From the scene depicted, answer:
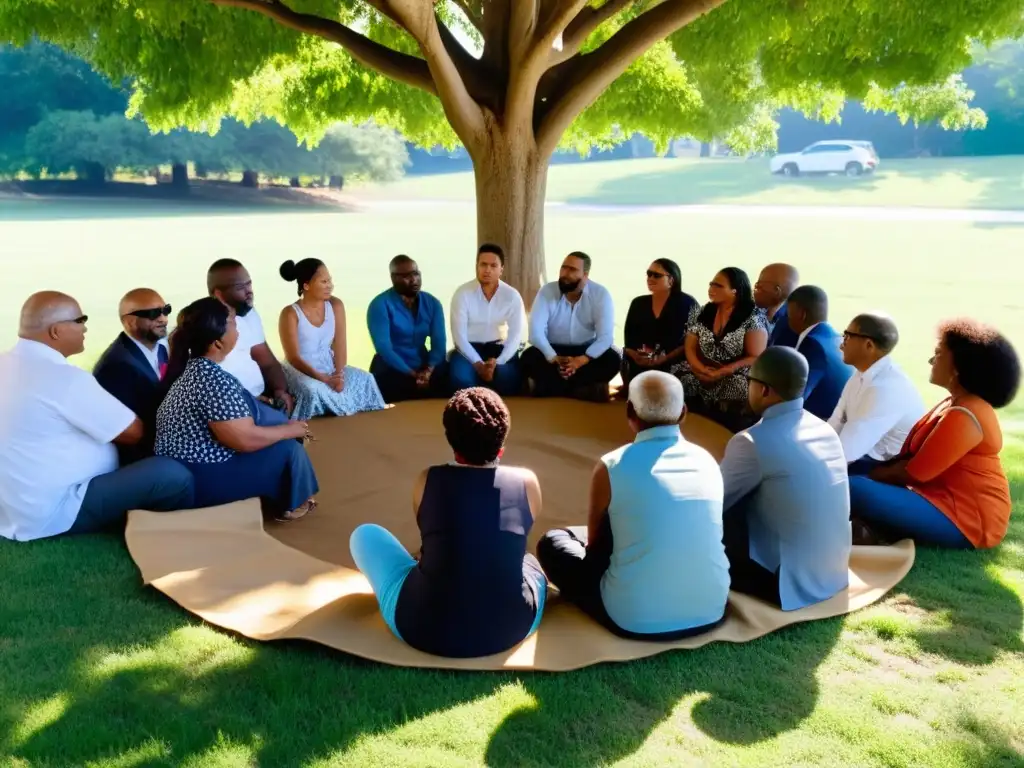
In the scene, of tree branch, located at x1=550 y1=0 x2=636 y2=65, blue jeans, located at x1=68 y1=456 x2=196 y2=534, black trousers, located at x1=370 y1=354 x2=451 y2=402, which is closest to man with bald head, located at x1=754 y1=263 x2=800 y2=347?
black trousers, located at x1=370 y1=354 x2=451 y2=402

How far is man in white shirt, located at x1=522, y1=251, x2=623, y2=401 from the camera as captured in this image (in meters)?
6.98

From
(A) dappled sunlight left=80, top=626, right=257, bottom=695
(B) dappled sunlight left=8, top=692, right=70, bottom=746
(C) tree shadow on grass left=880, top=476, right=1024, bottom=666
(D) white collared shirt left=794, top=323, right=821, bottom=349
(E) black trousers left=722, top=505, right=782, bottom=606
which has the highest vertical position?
(D) white collared shirt left=794, top=323, right=821, bottom=349

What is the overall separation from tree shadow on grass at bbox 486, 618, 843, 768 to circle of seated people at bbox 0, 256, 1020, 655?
0.61 feet

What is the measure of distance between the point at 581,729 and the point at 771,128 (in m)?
12.1

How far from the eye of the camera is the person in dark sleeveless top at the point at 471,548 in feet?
9.82

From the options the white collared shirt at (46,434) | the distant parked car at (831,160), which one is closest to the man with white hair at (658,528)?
the white collared shirt at (46,434)

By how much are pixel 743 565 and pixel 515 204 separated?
5506mm

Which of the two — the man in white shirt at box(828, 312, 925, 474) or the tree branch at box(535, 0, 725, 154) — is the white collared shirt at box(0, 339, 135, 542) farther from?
the tree branch at box(535, 0, 725, 154)

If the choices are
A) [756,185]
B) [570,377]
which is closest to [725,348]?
[570,377]

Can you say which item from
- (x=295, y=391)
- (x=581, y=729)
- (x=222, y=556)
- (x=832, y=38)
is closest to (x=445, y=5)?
(x=832, y=38)

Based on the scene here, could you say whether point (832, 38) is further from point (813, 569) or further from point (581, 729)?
point (581, 729)

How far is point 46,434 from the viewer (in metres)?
4.13

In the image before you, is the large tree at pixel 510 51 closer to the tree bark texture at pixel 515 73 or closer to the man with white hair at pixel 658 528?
the tree bark texture at pixel 515 73

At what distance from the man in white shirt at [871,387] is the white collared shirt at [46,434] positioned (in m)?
3.64
